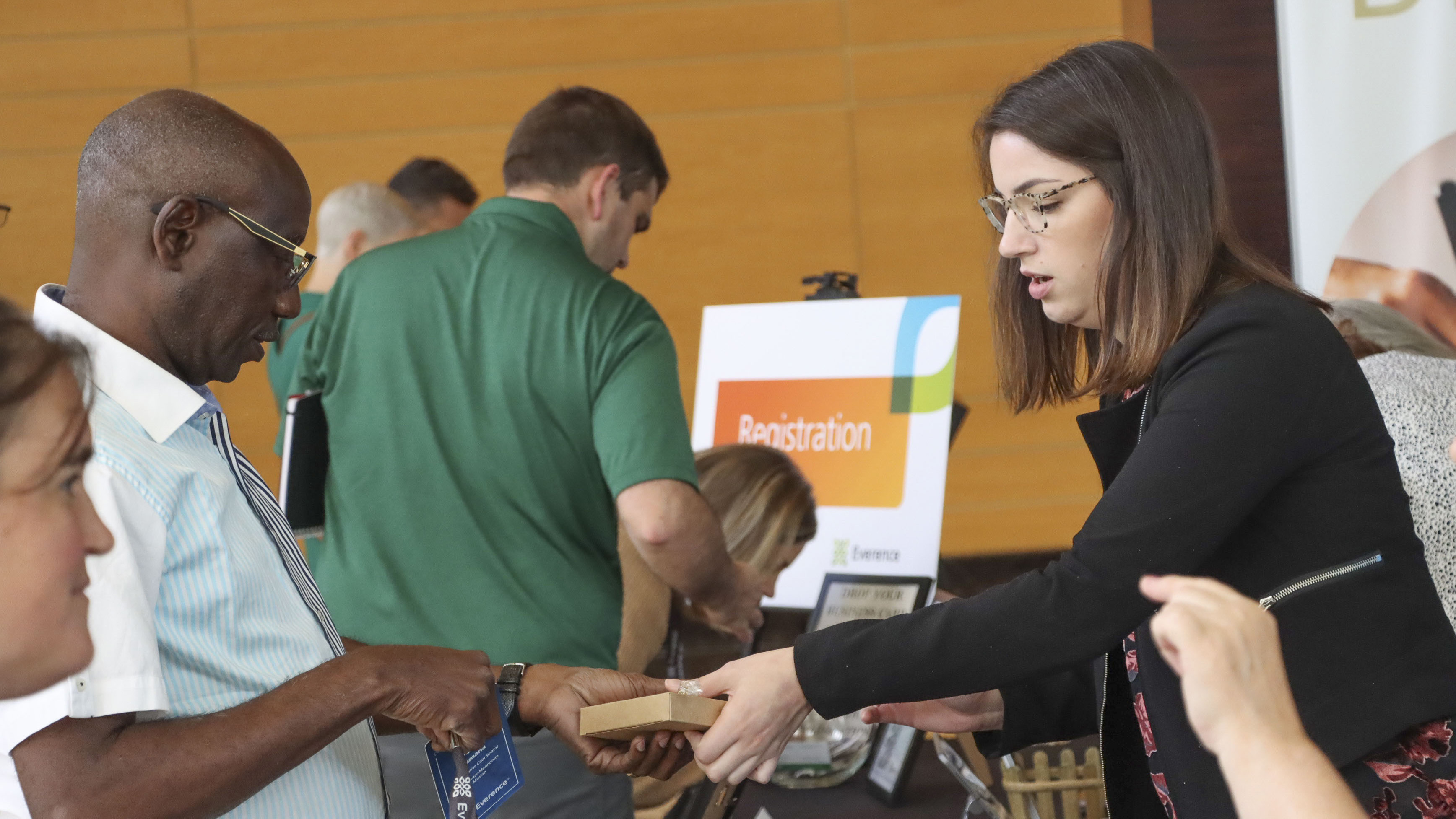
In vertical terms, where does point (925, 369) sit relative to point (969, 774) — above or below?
above

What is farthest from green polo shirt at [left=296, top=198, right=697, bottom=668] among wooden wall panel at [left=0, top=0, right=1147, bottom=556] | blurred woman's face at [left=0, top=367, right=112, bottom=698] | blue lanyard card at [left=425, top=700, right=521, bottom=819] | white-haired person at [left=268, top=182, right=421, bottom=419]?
wooden wall panel at [left=0, top=0, right=1147, bottom=556]

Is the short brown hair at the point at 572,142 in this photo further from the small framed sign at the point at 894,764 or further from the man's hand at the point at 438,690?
the man's hand at the point at 438,690

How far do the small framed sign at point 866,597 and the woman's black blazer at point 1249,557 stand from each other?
121 centimetres

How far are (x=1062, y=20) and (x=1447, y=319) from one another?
2.63m

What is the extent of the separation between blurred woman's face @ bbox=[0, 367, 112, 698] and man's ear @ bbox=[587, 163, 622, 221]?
156cm

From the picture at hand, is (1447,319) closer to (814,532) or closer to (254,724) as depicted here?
(814,532)

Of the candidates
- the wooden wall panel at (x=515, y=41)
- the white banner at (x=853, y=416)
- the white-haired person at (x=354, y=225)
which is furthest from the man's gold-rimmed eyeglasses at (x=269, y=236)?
the wooden wall panel at (x=515, y=41)

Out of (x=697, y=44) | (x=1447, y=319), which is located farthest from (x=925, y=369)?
(x=697, y=44)

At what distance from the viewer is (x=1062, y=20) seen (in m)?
5.49

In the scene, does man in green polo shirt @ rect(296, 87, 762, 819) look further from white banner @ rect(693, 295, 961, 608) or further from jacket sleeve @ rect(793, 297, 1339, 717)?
jacket sleeve @ rect(793, 297, 1339, 717)

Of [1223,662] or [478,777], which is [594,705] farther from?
[1223,662]

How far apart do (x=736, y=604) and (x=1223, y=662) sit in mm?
1651

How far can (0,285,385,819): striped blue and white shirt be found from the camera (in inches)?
36.3

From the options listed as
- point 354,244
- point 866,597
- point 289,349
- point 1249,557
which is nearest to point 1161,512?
point 1249,557
